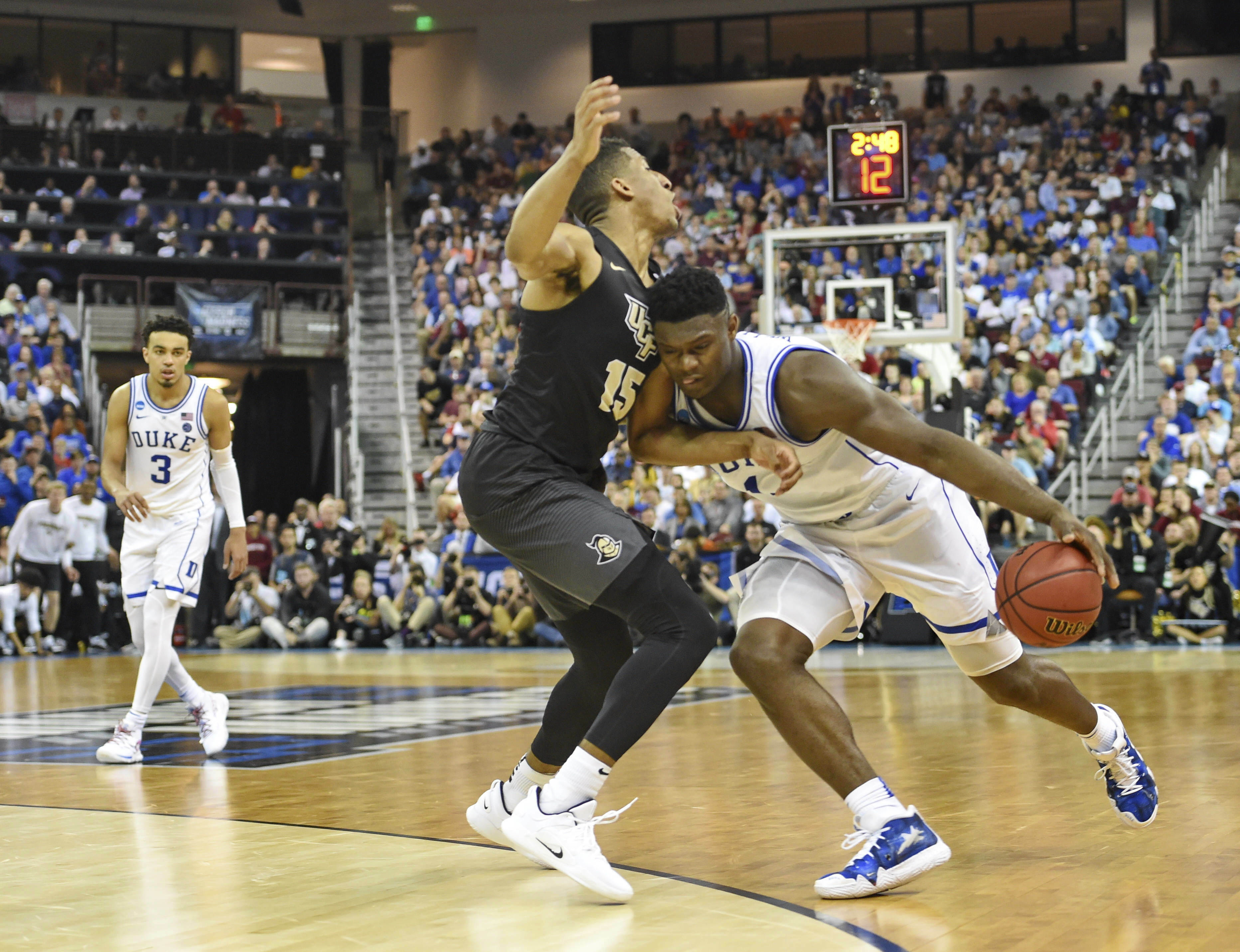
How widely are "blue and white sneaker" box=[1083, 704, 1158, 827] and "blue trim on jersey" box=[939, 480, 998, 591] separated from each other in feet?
1.77

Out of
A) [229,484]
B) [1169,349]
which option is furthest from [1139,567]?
[229,484]

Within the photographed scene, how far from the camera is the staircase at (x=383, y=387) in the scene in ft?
69.7

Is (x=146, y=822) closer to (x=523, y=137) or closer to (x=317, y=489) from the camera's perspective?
(x=317, y=489)

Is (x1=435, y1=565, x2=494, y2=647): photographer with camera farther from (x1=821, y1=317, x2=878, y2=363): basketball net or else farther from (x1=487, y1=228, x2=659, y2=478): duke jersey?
(x1=487, y1=228, x2=659, y2=478): duke jersey

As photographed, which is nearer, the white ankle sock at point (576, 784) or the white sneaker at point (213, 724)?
the white ankle sock at point (576, 784)

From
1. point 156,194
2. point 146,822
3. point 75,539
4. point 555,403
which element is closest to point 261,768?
point 146,822

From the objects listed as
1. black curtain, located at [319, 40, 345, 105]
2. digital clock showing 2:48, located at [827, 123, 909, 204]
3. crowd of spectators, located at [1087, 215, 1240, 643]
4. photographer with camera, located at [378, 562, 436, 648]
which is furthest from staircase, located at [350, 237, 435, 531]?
crowd of spectators, located at [1087, 215, 1240, 643]

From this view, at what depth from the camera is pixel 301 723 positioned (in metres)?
8.39

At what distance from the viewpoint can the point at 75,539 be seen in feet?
53.4

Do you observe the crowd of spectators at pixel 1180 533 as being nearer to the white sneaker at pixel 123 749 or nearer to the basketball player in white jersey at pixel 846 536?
the white sneaker at pixel 123 749

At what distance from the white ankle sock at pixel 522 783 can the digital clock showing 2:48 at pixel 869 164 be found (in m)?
11.6

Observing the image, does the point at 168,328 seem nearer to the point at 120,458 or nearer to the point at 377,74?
the point at 120,458

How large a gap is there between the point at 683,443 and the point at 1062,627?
1147 millimetres

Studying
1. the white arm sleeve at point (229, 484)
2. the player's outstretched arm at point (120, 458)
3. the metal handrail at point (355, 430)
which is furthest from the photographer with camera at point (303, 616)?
the player's outstretched arm at point (120, 458)
